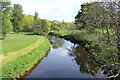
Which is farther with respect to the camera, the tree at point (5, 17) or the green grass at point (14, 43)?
the tree at point (5, 17)

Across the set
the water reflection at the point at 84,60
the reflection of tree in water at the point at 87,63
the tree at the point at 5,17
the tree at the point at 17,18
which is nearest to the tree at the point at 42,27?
the tree at the point at 17,18

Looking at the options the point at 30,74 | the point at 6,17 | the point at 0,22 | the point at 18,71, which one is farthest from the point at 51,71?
the point at 6,17

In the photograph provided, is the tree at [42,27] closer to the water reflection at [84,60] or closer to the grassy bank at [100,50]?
the water reflection at [84,60]

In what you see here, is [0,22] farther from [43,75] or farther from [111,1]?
[111,1]

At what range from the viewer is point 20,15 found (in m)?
67.8

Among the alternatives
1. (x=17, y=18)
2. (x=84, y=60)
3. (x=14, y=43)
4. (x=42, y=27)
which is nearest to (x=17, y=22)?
(x=17, y=18)

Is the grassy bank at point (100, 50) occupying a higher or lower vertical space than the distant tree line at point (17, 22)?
lower

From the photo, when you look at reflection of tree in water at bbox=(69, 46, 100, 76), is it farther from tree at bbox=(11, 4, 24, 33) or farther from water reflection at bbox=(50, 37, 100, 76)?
tree at bbox=(11, 4, 24, 33)

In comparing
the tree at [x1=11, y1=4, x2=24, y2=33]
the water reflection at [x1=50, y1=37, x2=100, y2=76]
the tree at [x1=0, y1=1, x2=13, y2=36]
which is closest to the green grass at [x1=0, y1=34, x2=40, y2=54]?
the tree at [x1=0, y1=1, x2=13, y2=36]

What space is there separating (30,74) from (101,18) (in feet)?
42.2

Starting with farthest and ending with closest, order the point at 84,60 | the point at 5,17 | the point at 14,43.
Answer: the point at 5,17 → the point at 14,43 → the point at 84,60

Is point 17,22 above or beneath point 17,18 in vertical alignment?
beneath

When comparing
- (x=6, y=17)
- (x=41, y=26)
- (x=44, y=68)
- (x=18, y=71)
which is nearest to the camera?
(x=18, y=71)

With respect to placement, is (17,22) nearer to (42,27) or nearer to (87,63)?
(42,27)
